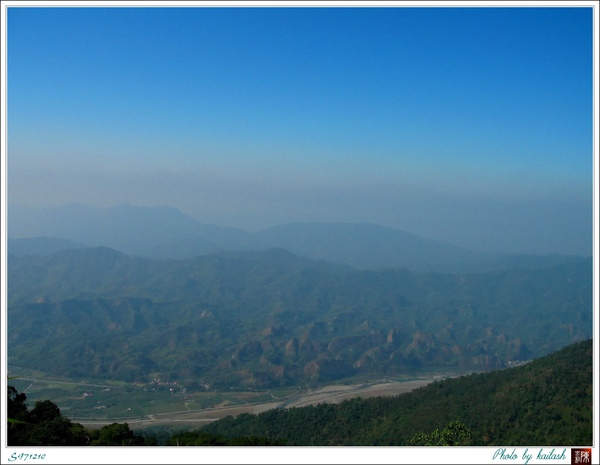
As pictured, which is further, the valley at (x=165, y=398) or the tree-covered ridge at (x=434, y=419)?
the valley at (x=165, y=398)

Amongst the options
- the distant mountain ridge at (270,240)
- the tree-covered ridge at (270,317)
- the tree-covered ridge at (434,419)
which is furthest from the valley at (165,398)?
the distant mountain ridge at (270,240)

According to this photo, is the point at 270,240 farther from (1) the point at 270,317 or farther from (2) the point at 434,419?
(2) the point at 434,419

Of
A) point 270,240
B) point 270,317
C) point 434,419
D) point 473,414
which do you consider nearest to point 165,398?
point 434,419

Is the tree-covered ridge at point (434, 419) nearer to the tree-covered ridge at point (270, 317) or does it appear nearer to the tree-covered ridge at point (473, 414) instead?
the tree-covered ridge at point (473, 414)

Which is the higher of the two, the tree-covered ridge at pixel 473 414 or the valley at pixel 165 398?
the tree-covered ridge at pixel 473 414

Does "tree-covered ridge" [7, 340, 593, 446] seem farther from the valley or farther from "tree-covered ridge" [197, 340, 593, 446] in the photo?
the valley

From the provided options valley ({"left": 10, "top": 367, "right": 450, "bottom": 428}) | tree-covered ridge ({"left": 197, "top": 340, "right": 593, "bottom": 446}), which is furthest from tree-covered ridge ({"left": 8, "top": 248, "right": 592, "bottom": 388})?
tree-covered ridge ({"left": 197, "top": 340, "right": 593, "bottom": 446})
